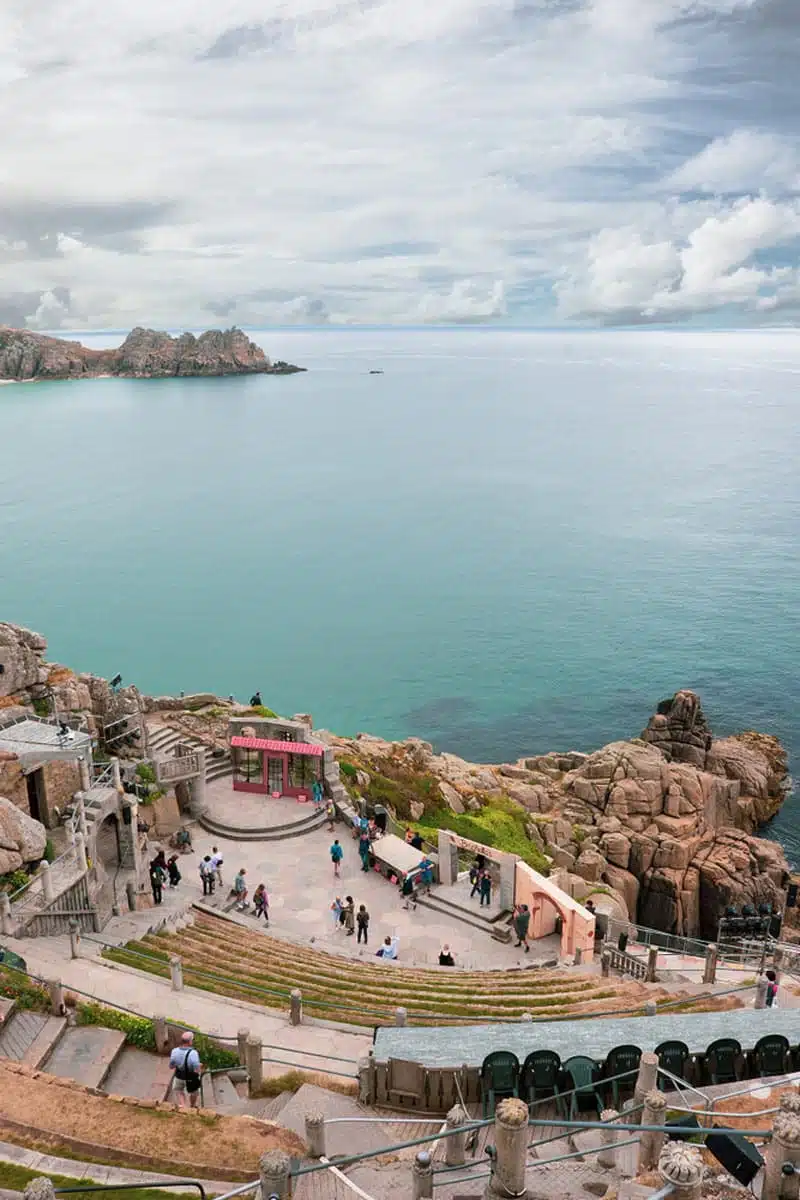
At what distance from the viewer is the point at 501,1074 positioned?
15.3 m

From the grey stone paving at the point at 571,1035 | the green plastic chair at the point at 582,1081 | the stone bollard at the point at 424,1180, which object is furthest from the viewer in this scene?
the grey stone paving at the point at 571,1035

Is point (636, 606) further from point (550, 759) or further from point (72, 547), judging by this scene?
point (72, 547)

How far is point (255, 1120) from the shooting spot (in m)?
14.5

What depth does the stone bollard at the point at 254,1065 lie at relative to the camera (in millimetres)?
16734

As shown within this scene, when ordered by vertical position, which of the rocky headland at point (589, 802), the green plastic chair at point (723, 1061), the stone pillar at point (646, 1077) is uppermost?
the stone pillar at point (646, 1077)

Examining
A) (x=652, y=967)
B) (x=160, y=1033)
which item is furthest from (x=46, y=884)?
(x=652, y=967)

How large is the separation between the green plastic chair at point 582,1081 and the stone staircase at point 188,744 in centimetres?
2250

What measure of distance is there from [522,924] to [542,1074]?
10.9 meters

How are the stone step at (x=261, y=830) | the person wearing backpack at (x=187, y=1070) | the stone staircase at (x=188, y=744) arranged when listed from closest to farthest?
the person wearing backpack at (x=187, y=1070)
the stone step at (x=261, y=830)
the stone staircase at (x=188, y=744)

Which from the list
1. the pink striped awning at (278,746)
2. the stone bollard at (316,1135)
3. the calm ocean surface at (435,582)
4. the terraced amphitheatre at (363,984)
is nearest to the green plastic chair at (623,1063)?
the terraced amphitheatre at (363,984)

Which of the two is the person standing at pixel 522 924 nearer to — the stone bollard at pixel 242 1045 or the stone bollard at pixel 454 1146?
the stone bollard at pixel 242 1045

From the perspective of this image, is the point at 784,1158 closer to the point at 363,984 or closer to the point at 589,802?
the point at 363,984

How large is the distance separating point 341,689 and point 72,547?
47689 millimetres

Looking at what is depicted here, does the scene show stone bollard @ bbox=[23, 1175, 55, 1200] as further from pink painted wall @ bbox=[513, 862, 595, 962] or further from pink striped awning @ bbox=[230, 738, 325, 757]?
pink striped awning @ bbox=[230, 738, 325, 757]
